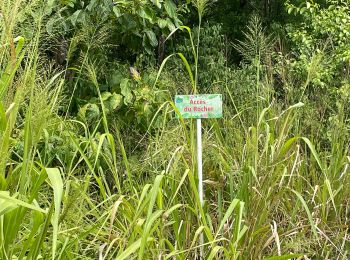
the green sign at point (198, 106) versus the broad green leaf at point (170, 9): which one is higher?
the broad green leaf at point (170, 9)

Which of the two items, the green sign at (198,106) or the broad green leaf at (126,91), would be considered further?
the broad green leaf at (126,91)

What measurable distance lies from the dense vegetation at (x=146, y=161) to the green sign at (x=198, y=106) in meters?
0.05

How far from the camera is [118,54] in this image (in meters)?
4.14

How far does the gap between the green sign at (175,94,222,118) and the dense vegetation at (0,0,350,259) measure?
0.05 metres

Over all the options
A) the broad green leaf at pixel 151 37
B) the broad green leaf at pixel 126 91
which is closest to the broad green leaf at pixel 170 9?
the broad green leaf at pixel 151 37

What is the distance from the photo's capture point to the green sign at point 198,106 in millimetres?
2381

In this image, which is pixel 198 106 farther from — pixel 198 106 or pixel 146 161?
pixel 146 161

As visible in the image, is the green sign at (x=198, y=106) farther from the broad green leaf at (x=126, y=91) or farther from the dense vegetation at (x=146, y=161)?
the broad green leaf at (x=126, y=91)

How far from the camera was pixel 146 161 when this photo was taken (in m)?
2.44

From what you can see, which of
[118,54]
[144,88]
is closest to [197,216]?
[144,88]

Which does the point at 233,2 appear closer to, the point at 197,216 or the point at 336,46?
the point at 336,46

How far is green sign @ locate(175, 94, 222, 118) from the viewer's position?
238cm

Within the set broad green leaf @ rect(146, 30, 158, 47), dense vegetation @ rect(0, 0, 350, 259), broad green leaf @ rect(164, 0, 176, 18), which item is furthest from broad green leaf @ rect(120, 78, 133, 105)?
broad green leaf @ rect(164, 0, 176, 18)

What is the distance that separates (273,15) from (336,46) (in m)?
1.96
